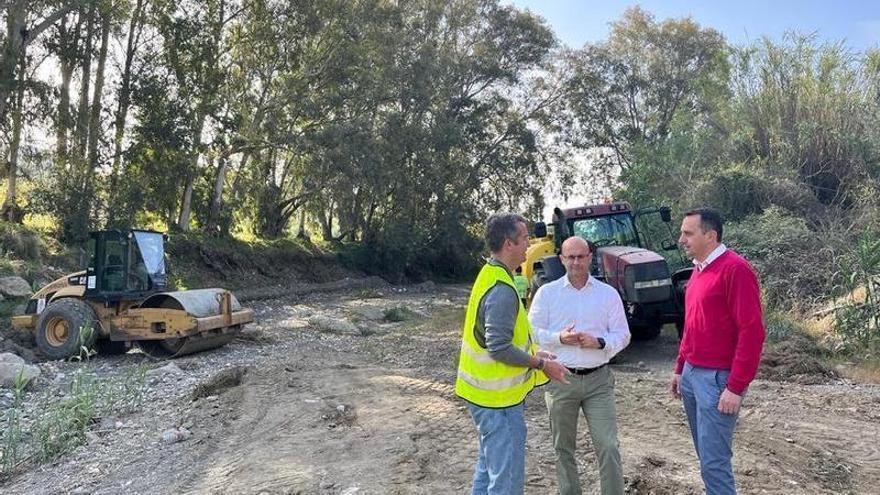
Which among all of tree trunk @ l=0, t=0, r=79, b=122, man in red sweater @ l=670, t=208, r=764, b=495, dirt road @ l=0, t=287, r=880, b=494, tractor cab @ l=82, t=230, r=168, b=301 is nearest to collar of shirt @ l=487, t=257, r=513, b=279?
man in red sweater @ l=670, t=208, r=764, b=495

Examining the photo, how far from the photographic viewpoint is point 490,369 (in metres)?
3.45

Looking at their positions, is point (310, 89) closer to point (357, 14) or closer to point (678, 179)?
point (357, 14)

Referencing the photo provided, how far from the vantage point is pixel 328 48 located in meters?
25.1

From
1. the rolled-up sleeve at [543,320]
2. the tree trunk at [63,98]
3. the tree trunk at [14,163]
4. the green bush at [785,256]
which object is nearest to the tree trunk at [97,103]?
the tree trunk at [63,98]

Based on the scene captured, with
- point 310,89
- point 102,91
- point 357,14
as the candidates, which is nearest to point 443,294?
point 310,89

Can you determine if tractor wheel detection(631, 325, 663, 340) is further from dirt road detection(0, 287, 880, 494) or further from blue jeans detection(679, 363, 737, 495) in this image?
blue jeans detection(679, 363, 737, 495)

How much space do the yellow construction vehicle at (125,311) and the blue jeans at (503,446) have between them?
26.5 ft

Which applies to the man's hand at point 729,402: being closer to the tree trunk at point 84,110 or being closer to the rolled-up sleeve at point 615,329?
the rolled-up sleeve at point 615,329

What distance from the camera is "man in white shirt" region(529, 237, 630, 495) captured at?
3875 millimetres

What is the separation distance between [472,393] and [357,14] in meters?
24.4

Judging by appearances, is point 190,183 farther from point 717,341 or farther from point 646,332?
point 717,341

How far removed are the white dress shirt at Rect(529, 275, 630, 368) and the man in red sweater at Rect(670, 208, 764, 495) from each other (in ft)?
1.33

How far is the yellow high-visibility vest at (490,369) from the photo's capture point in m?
3.44

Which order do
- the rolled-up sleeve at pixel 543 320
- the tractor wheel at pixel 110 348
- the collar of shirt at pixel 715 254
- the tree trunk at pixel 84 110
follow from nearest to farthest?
the collar of shirt at pixel 715 254
the rolled-up sleeve at pixel 543 320
the tractor wheel at pixel 110 348
the tree trunk at pixel 84 110
